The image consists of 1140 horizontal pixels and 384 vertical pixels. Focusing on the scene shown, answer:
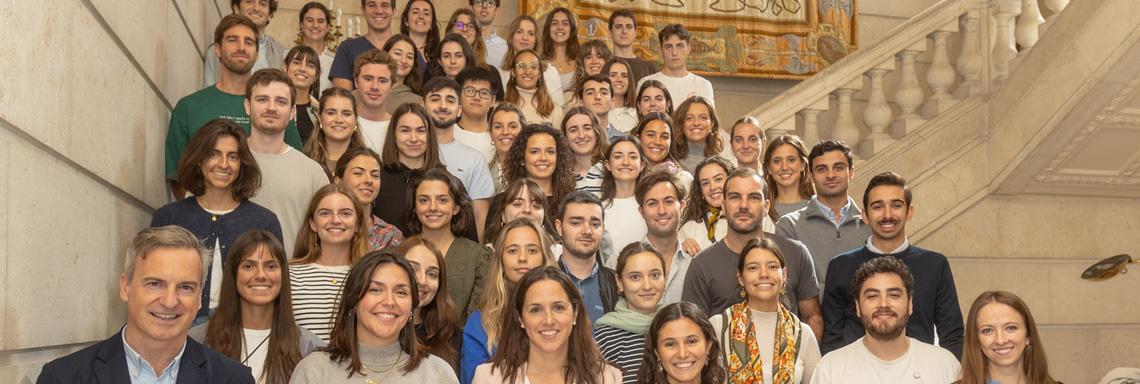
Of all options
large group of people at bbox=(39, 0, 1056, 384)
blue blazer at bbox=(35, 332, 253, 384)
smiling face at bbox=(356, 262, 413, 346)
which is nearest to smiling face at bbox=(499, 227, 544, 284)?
large group of people at bbox=(39, 0, 1056, 384)

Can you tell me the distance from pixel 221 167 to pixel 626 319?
5.15 feet

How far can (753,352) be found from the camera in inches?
181

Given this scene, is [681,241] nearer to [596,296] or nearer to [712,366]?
[596,296]

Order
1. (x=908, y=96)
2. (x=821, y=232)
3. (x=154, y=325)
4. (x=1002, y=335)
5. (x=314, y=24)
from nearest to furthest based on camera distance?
(x=154, y=325) → (x=1002, y=335) → (x=821, y=232) → (x=314, y=24) → (x=908, y=96)

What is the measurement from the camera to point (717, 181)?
19.0 feet

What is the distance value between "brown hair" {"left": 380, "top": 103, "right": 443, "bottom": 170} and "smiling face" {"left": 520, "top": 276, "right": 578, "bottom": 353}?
63.8 inches

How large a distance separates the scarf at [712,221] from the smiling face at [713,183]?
31 mm

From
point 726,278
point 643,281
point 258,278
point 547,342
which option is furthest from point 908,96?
point 258,278

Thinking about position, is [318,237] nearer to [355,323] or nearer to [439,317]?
[439,317]

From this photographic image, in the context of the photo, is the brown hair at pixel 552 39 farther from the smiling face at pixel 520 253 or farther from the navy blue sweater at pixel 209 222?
the navy blue sweater at pixel 209 222

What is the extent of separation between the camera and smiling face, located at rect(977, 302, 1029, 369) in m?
4.43

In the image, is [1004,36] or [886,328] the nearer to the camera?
[886,328]

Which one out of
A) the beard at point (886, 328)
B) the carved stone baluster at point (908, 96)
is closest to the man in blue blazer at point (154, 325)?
the beard at point (886, 328)

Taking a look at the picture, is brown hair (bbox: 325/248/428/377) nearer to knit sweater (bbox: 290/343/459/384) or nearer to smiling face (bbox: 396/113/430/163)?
knit sweater (bbox: 290/343/459/384)
